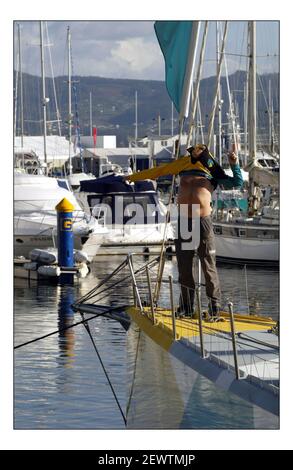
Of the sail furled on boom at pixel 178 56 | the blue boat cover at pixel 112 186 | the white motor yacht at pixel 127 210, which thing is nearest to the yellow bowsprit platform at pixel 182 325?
the sail furled on boom at pixel 178 56

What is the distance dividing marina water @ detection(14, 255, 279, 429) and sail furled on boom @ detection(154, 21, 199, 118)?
2.49 metres

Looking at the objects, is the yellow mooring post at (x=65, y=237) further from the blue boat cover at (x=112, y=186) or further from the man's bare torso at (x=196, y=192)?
the man's bare torso at (x=196, y=192)

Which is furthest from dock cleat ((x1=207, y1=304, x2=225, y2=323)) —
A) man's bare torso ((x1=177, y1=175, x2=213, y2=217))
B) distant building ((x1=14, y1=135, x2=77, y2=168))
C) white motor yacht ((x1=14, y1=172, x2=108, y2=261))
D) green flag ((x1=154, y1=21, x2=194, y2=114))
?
distant building ((x1=14, y1=135, x2=77, y2=168))

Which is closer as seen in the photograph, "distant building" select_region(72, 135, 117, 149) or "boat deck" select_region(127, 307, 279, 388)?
"boat deck" select_region(127, 307, 279, 388)

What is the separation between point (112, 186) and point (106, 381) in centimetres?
2689

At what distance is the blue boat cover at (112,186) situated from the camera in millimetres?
43781

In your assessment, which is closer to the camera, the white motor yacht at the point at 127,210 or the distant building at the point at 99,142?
the white motor yacht at the point at 127,210

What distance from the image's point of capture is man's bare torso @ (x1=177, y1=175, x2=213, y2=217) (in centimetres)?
1350

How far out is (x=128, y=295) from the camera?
2834 centimetres

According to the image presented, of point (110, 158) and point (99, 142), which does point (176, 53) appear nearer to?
point (110, 158)

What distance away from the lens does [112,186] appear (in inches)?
1731

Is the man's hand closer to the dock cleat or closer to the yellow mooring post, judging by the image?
Result: the dock cleat

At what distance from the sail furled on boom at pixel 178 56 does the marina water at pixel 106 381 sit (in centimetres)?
249
